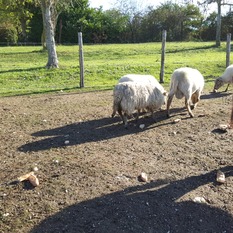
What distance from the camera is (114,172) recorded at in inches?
218

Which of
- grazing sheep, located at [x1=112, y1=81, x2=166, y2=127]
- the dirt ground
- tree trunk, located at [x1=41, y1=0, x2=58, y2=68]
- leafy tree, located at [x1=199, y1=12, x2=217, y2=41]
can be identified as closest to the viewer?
the dirt ground

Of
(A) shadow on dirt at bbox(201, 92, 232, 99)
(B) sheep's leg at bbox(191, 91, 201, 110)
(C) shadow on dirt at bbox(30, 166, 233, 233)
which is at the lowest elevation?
(C) shadow on dirt at bbox(30, 166, 233, 233)

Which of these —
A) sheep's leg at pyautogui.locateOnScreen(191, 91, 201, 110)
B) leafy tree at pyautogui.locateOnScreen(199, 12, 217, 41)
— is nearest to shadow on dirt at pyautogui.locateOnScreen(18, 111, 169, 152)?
sheep's leg at pyautogui.locateOnScreen(191, 91, 201, 110)

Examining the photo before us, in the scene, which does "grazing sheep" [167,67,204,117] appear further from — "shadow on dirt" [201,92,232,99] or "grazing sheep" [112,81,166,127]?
"shadow on dirt" [201,92,232,99]

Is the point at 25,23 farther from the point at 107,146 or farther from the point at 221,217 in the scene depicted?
the point at 221,217

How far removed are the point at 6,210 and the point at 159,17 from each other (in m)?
39.6

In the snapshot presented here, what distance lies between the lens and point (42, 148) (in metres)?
6.56

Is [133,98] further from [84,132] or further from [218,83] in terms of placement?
[218,83]

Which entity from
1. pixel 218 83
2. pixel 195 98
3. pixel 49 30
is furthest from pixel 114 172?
pixel 49 30

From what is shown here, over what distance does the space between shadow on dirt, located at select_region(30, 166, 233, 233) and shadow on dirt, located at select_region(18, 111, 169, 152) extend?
7.22ft

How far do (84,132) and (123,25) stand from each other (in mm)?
34766

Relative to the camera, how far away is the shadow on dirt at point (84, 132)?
6.76 meters

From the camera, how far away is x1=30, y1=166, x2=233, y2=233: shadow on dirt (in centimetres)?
430

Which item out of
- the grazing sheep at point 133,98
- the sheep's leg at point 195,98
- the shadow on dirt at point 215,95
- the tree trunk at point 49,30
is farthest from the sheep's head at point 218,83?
the tree trunk at point 49,30
